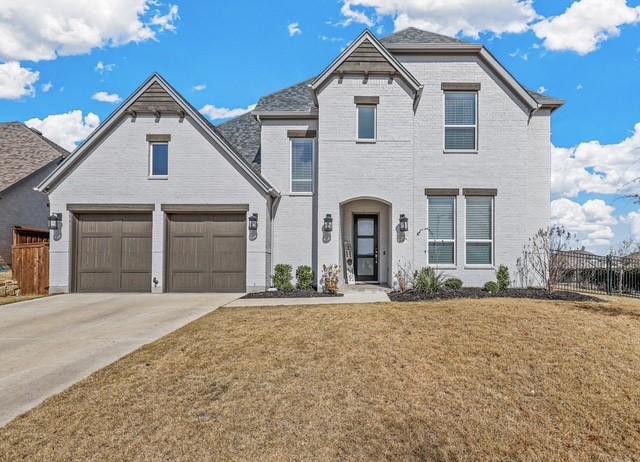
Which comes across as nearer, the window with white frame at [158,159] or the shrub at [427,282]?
the shrub at [427,282]

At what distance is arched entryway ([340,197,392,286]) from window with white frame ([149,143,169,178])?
6.28 m

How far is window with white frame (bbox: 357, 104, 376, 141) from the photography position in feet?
44.4

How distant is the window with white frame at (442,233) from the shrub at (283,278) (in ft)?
15.7

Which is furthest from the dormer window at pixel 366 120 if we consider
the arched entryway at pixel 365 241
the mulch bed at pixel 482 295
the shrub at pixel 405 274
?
the mulch bed at pixel 482 295

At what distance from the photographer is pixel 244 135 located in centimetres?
1709

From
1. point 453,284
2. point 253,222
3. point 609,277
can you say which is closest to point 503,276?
point 453,284

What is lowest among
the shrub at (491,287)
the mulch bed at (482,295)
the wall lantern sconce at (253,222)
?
the mulch bed at (482,295)

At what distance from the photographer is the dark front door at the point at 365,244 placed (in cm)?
1470

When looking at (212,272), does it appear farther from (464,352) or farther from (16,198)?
(16,198)

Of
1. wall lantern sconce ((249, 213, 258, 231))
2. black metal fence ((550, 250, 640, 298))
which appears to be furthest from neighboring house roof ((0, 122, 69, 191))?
black metal fence ((550, 250, 640, 298))

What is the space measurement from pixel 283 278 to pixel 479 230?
691 cm

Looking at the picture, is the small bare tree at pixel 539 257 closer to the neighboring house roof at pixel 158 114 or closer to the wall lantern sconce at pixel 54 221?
the neighboring house roof at pixel 158 114

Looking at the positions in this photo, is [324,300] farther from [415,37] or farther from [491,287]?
[415,37]

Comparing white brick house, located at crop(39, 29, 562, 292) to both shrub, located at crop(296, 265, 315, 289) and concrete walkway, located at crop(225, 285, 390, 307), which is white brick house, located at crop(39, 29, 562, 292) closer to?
shrub, located at crop(296, 265, 315, 289)
